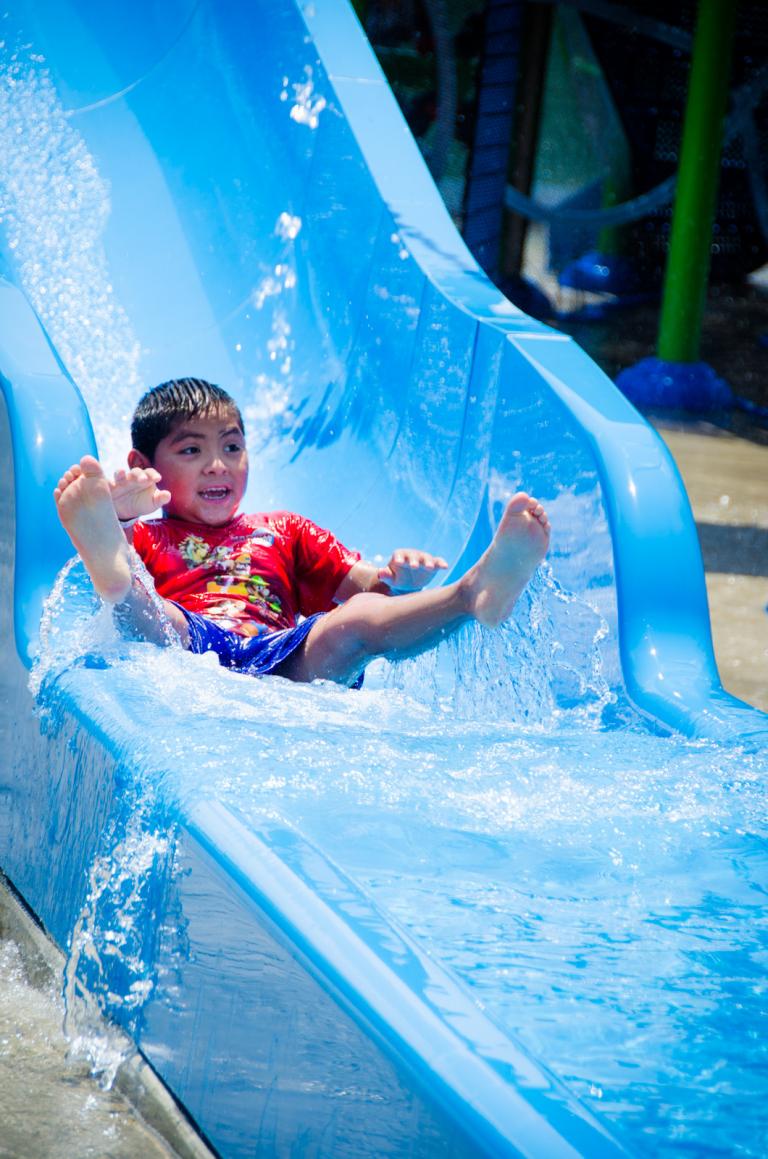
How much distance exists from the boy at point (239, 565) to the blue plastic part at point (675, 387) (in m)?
3.60

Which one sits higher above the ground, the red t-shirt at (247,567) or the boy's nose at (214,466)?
the boy's nose at (214,466)

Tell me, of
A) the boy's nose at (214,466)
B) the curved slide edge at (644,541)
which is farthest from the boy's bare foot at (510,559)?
the boy's nose at (214,466)

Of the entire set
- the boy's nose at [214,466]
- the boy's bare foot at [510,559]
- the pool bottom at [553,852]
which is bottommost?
the pool bottom at [553,852]

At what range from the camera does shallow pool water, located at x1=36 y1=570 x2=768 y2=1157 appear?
1364 millimetres

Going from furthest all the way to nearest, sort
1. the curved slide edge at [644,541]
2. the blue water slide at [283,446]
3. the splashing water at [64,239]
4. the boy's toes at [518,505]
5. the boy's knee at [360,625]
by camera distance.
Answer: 1. the splashing water at [64,239]
2. the boy's knee at [360,625]
3. the curved slide edge at [644,541]
4. the boy's toes at [518,505]
5. the blue water slide at [283,446]

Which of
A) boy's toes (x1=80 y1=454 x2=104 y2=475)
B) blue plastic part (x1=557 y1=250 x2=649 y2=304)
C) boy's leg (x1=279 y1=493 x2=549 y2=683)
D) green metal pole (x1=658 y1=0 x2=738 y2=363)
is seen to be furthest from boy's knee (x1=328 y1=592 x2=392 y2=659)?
blue plastic part (x1=557 y1=250 x2=649 y2=304)

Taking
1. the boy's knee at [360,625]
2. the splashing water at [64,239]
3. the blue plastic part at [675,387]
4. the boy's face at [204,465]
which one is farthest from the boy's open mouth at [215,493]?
the blue plastic part at [675,387]

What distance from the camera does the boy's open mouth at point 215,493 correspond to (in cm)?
266

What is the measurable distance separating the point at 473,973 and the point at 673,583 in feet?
3.67

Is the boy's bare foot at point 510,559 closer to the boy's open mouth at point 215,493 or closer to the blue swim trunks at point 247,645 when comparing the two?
the blue swim trunks at point 247,645

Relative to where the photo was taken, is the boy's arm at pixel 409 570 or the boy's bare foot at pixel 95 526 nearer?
the boy's bare foot at pixel 95 526

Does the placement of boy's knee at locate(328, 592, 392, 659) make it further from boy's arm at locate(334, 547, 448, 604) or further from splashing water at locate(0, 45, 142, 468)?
splashing water at locate(0, 45, 142, 468)

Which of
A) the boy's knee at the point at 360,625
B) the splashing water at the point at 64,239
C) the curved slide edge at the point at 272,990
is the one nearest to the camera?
the curved slide edge at the point at 272,990

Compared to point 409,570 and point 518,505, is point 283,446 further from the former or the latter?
point 518,505
